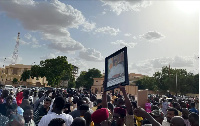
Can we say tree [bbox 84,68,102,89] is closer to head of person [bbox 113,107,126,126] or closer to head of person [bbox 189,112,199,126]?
head of person [bbox 189,112,199,126]

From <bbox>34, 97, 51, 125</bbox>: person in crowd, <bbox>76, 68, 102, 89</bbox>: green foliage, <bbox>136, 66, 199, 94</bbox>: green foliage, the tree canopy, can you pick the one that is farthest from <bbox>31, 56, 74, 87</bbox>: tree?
<bbox>34, 97, 51, 125</bbox>: person in crowd

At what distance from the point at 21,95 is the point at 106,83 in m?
4.30

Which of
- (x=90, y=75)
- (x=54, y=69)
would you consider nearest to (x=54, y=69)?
(x=54, y=69)

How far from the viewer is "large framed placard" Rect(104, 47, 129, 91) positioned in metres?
4.75

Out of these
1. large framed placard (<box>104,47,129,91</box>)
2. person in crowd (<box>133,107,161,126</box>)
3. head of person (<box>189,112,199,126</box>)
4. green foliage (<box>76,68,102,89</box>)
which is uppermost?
green foliage (<box>76,68,102,89</box>)

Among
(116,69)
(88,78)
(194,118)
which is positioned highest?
(88,78)

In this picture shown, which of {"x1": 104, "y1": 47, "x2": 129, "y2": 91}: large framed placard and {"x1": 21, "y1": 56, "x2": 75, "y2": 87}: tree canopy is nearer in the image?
{"x1": 104, "y1": 47, "x2": 129, "y2": 91}: large framed placard

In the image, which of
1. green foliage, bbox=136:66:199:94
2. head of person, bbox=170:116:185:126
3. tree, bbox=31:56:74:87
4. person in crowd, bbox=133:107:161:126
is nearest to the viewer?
person in crowd, bbox=133:107:161:126

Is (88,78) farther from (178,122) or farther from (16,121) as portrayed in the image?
(16,121)

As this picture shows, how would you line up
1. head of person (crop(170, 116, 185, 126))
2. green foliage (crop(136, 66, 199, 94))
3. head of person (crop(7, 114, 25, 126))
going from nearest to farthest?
head of person (crop(7, 114, 25, 126))
head of person (crop(170, 116, 185, 126))
green foliage (crop(136, 66, 199, 94))

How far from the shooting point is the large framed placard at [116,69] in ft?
15.6

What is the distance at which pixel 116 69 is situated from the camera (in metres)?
5.11

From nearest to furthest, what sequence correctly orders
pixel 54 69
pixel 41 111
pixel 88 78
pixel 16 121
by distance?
1. pixel 16 121
2. pixel 41 111
3. pixel 54 69
4. pixel 88 78

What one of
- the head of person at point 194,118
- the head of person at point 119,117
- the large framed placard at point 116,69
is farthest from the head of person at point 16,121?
the head of person at point 194,118
